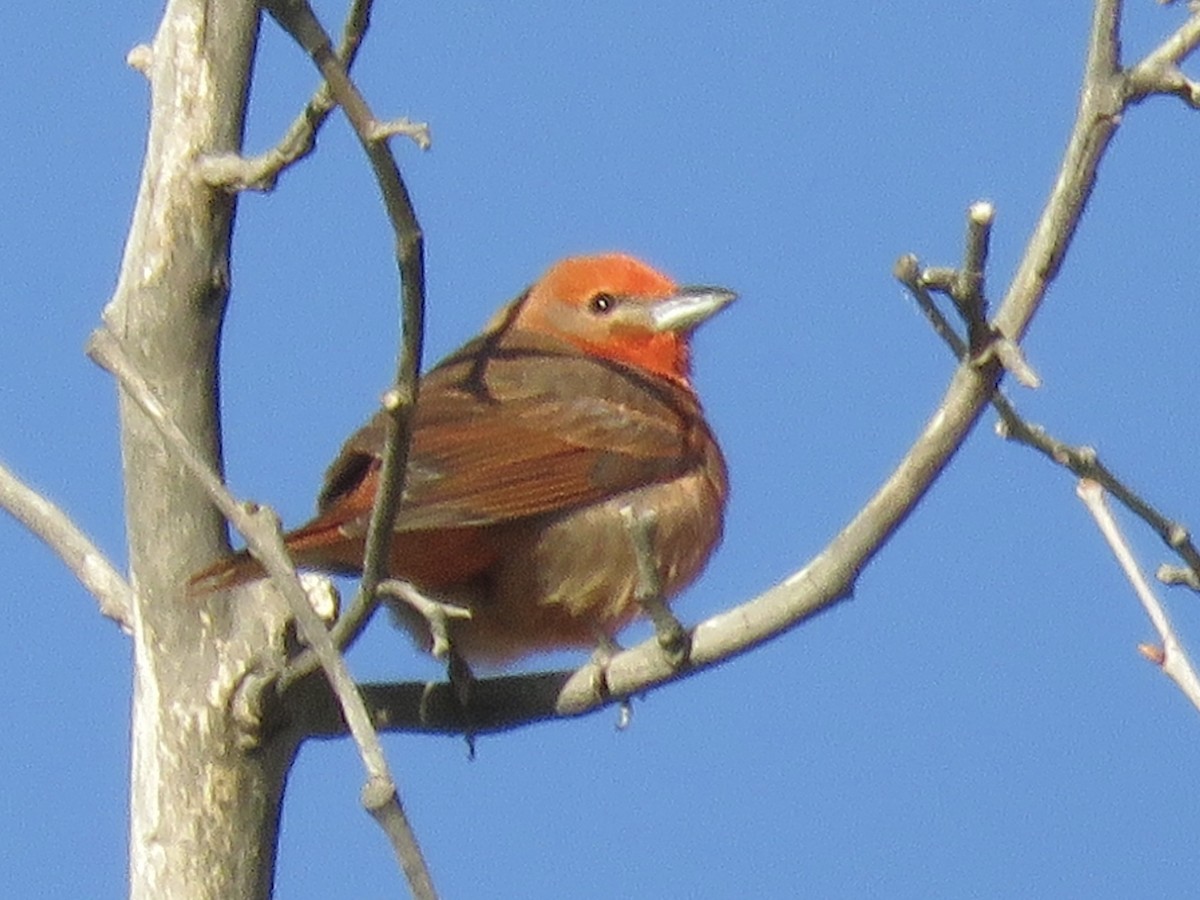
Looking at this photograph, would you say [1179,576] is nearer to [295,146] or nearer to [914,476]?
[914,476]

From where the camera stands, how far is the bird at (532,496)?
5.26 m

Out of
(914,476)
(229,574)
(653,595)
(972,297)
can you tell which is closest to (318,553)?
(229,574)

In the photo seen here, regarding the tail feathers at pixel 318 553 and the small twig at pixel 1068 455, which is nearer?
the small twig at pixel 1068 455

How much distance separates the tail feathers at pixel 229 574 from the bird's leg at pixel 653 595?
73 cm

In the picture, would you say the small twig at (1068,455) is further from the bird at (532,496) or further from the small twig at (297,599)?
the bird at (532,496)

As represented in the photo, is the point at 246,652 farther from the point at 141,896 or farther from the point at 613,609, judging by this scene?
the point at 613,609

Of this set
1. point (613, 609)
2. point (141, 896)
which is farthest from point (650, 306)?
point (141, 896)

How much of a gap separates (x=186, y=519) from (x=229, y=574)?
225 mm

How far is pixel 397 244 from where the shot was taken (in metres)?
3.16

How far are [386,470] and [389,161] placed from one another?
544 mm

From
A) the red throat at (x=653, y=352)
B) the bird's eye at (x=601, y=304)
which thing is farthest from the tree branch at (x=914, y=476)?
the bird's eye at (x=601, y=304)

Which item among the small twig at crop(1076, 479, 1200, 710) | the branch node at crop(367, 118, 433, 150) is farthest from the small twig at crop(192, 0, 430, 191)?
the small twig at crop(1076, 479, 1200, 710)

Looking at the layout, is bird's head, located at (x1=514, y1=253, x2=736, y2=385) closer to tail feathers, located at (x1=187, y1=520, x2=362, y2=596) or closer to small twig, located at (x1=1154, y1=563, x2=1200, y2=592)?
tail feathers, located at (x1=187, y1=520, x2=362, y2=596)

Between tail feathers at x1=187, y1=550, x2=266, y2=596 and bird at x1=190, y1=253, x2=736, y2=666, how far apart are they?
483mm
